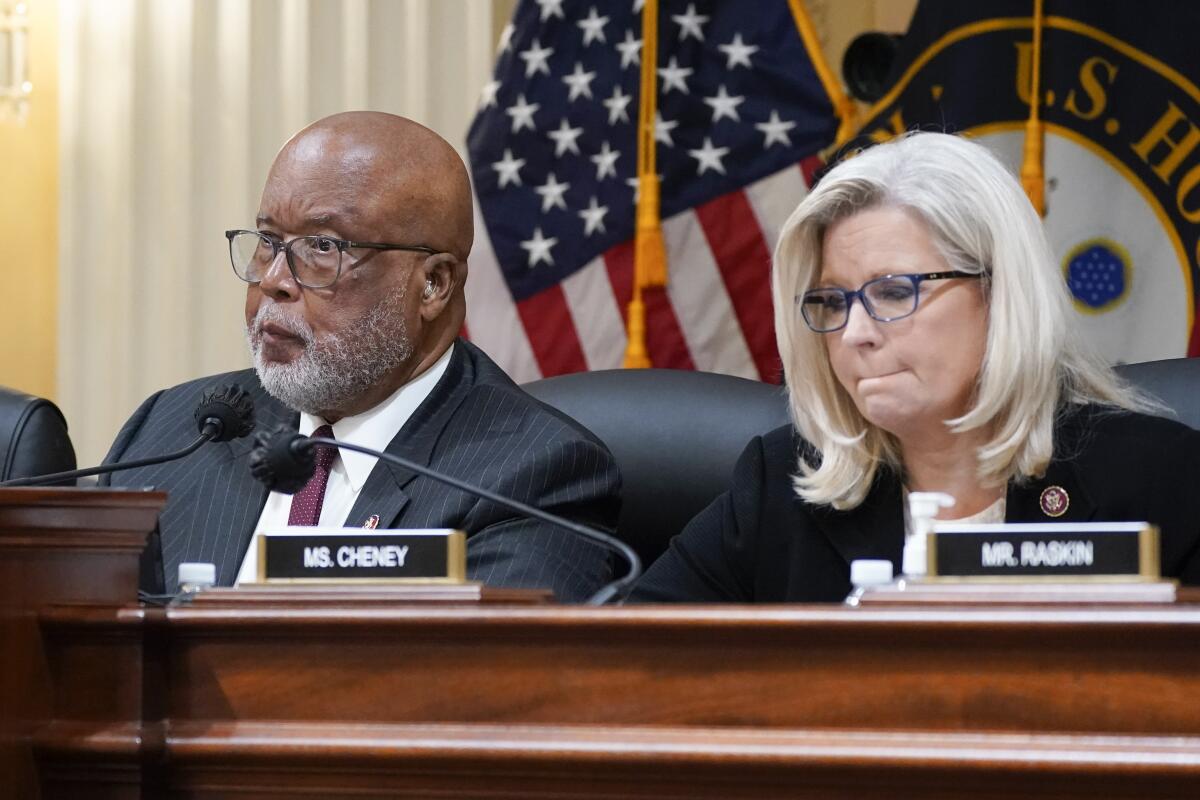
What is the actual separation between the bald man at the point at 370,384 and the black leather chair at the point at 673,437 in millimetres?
192

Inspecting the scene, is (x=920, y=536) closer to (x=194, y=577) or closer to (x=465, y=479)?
(x=194, y=577)

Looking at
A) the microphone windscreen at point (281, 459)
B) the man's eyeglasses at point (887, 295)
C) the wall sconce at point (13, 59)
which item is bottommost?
the microphone windscreen at point (281, 459)

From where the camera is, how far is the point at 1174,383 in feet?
7.70

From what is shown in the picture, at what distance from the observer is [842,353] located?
6.49 feet

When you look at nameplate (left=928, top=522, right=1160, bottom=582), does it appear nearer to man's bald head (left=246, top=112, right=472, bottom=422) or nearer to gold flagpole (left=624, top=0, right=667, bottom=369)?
man's bald head (left=246, top=112, right=472, bottom=422)

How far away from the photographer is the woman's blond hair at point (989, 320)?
1960 mm

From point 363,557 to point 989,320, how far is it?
3.08ft

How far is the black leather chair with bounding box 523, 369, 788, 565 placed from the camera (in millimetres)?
2557

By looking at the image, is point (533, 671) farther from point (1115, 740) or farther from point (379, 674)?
point (1115, 740)

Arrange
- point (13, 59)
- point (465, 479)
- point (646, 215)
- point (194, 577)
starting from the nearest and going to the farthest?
point (194, 577), point (465, 479), point (646, 215), point (13, 59)

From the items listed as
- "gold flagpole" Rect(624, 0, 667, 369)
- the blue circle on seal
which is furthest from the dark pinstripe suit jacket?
the blue circle on seal

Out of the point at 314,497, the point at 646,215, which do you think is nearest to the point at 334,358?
the point at 314,497

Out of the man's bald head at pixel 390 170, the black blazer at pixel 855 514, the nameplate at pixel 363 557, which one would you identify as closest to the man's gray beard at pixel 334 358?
the man's bald head at pixel 390 170

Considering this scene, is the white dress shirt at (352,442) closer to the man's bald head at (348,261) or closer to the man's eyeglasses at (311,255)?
the man's bald head at (348,261)
